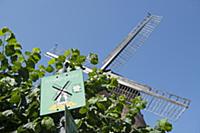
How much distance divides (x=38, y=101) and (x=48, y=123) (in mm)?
414

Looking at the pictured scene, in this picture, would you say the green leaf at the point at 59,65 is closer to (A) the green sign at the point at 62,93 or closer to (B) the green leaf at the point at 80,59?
(B) the green leaf at the point at 80,59

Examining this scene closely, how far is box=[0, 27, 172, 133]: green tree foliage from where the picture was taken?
3.18m

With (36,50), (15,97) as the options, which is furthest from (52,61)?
(15,97)

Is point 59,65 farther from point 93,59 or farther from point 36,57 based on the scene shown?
point 93,59

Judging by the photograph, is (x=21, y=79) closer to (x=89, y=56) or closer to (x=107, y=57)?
(x=89, y=56)

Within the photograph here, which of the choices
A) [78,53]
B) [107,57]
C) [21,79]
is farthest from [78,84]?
[107,57]

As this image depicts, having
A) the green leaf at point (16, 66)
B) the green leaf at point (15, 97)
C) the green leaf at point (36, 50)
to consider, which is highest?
the green leaf at point (36, 50)

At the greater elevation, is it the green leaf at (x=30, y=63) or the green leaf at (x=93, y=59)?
the green leaf at (x=93, y=59)

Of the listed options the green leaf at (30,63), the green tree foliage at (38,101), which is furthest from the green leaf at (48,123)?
the green leaf at (30,63)

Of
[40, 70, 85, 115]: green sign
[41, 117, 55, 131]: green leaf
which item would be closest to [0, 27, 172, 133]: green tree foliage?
[41, 117, 55, 131]: green leaf

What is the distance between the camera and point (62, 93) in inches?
99.3

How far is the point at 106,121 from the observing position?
345cm

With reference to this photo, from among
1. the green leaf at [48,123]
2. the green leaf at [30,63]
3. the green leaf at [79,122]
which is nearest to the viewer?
the green leaf at [48,123]

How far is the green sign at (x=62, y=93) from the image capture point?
2453mm
